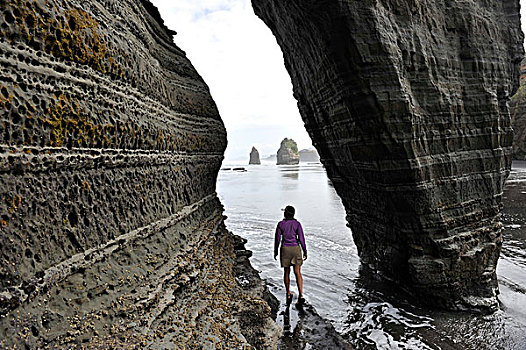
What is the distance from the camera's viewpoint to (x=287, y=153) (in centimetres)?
9669

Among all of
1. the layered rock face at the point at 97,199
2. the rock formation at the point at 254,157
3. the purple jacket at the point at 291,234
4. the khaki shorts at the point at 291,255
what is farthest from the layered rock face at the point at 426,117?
the rock formation at the point at 254,157

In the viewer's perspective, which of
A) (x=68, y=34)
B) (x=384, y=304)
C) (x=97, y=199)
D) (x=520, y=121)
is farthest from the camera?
(x=520, y=121)

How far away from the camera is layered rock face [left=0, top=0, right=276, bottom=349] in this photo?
6.83ft

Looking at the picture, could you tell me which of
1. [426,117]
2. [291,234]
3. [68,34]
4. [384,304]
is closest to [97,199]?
[68,34]

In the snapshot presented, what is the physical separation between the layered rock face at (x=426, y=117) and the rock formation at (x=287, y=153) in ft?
296

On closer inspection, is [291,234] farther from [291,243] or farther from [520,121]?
[520,121]

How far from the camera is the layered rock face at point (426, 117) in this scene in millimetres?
5309

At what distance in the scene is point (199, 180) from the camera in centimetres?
556

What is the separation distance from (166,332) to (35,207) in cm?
147

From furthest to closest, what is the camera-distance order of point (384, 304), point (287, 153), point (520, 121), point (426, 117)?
point (287, 153)
point (520, 121)
point (384, 304)
point (426, 117)

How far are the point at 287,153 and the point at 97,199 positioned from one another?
94.4 meters

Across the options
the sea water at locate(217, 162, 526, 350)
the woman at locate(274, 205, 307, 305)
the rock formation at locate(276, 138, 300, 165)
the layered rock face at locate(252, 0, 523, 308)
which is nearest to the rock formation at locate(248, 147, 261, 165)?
the rock formation at locate(276, 138, 300, 165)

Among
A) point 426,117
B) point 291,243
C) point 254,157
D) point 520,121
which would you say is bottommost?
point 291,243

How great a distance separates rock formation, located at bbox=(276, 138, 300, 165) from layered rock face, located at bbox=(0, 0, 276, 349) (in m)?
92.6
